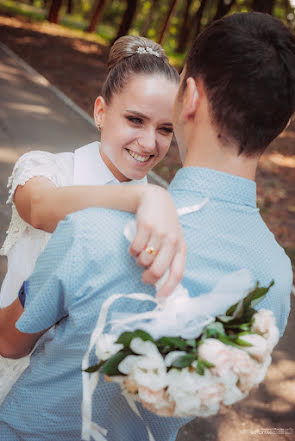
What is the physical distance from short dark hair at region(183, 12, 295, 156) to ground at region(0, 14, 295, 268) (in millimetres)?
5573

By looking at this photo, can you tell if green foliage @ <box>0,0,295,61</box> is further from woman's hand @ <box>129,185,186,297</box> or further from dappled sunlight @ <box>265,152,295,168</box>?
woman's hand @ <box>129,185,186,297</box>

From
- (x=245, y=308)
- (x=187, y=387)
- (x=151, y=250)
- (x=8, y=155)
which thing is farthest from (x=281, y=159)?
(x=187, y=387)

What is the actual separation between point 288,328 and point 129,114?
3.79 m

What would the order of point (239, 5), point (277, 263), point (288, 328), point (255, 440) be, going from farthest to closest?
point (239, 5) < point (288, 328) < point (255, 440) < point (277, 263)

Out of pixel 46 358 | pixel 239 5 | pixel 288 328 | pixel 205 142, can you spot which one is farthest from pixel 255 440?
pixel 239 5

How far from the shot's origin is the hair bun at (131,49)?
2385 millimetres

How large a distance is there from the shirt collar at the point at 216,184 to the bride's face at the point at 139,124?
879mm

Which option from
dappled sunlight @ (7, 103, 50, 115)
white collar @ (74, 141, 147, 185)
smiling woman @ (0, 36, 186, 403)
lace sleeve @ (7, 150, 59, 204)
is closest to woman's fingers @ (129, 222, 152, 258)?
smiling woman @ (0, 36, 186, 403)

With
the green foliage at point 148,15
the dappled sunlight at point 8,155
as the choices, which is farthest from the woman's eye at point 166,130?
the green foliage at point 148,15

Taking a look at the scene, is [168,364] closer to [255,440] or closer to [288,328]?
[255,440]

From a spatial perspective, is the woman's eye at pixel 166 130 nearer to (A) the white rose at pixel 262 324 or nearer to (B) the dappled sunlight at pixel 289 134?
(A) the white rose at pixel 262 324

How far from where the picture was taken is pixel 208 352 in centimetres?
112

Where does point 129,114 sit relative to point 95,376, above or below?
above

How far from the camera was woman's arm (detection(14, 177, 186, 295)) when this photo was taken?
1177 mm
